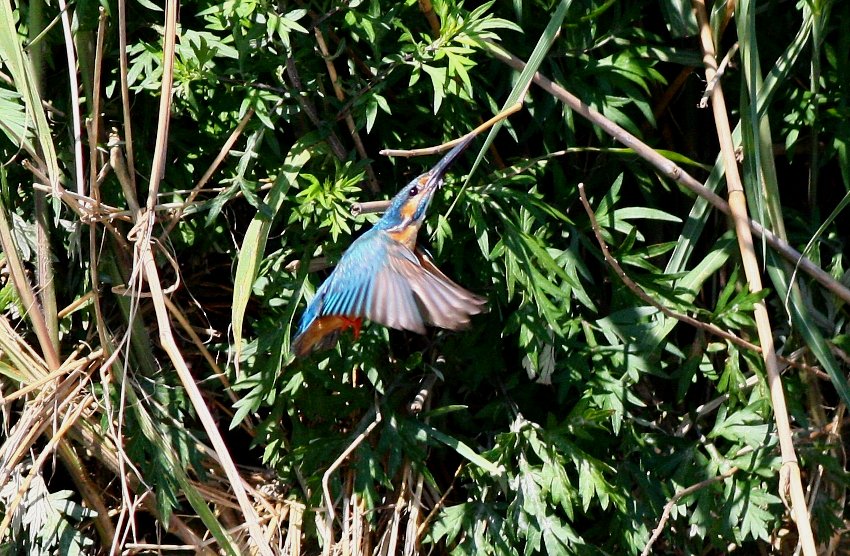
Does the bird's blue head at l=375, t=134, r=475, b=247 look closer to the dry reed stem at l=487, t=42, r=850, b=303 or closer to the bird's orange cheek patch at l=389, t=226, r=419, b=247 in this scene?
the bird's orange cheek patch at l=389, t=226, r=419, b=247

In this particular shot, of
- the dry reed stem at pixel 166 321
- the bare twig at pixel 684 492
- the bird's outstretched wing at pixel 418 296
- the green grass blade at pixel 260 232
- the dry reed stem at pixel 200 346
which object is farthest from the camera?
the dry reed stem at pixel 200 346

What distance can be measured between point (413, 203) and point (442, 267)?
10.6 inches

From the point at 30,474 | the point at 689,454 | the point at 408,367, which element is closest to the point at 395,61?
the point at 408,367

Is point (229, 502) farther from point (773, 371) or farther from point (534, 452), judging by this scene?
point (773, 371)

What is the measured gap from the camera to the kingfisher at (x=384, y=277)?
2035mm

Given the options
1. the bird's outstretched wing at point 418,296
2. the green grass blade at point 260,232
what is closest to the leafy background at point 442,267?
the green grass blade at point 260,232

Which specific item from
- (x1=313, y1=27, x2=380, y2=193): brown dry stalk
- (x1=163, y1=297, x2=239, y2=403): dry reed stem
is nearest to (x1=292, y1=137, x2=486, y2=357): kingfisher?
(x1=313, y1=27, x2=380, y2=193): brown dry stalk

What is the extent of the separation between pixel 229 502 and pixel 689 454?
106 centimetres

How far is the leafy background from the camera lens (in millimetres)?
2195

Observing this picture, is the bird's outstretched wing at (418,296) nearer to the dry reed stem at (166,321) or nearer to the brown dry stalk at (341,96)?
the brown dry stalk at (341,96)

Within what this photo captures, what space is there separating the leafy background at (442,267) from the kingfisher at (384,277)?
0.06 m

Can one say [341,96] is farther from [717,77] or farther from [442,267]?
[717,77]

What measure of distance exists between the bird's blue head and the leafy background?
2.4 inches

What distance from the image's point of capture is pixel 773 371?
2143 millimetres
